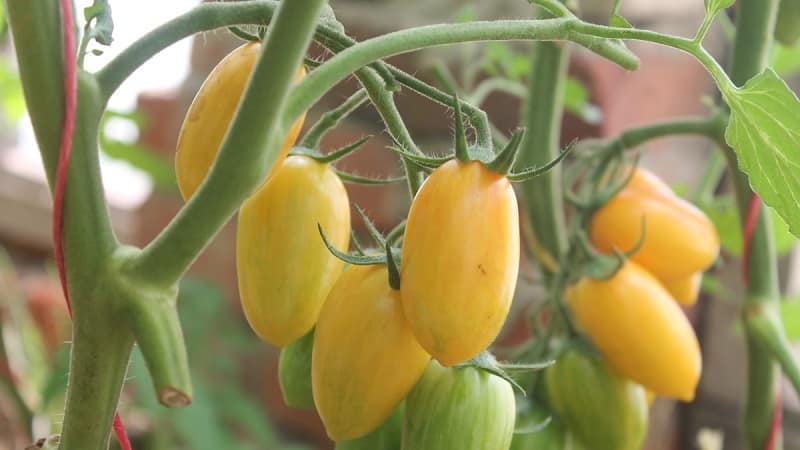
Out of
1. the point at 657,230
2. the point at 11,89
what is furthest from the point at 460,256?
the point at 11,89

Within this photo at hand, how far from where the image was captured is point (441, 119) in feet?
3.34

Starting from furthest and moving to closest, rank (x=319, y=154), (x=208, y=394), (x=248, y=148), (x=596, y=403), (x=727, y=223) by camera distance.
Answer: (x=208, y=394), (x=727, y=223), (x=596, y=403), (x=319, y=154), (x=248, y=148)

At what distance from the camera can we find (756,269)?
0.50m

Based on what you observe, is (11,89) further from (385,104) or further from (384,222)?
(385,104)

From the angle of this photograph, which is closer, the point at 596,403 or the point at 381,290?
the point at 381,290

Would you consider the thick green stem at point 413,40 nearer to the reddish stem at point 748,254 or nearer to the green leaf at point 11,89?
the reddish stem at point 748,254

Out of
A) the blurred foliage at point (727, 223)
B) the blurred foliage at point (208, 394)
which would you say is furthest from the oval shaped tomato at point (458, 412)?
the blurred foliage at point (208, 394)

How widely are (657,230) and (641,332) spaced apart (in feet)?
0.21

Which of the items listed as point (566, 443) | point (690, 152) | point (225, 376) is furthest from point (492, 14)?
point (566, 443)

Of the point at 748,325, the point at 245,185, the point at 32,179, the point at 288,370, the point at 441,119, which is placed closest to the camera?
the point at 245,185

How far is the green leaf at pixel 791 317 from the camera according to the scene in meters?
0.67

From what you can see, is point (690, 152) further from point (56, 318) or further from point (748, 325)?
point (56, 318)

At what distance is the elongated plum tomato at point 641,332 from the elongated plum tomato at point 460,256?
0.19 m

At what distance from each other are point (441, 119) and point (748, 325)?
0.56 meters
